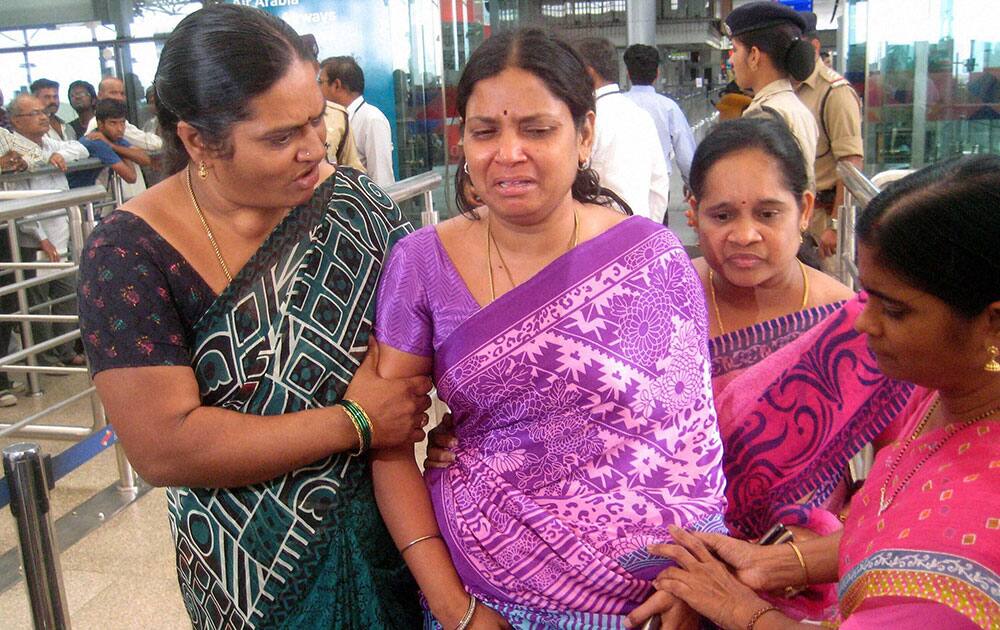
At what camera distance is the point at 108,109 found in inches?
233

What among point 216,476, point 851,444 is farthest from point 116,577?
point 851,444

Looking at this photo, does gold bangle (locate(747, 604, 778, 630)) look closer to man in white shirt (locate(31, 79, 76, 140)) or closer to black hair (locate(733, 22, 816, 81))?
black hair (locate(733, 22, 816, 81))

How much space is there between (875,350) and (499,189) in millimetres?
558

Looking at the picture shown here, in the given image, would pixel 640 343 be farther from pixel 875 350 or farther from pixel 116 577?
pixel 116 577

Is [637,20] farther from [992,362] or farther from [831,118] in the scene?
[992,362]

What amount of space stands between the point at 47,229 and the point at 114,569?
2.98m

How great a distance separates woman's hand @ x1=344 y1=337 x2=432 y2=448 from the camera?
1334mm

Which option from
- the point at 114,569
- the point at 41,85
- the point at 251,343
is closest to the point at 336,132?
the point at 114,569

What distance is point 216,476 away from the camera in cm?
129

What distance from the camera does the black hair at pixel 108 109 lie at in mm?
5871

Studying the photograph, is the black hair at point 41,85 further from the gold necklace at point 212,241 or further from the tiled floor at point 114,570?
the gold necklace at point 212,241

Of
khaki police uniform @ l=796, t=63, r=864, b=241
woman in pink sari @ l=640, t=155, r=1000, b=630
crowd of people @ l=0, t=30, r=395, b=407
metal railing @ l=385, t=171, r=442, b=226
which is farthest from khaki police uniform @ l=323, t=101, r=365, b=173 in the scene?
woman in pink sari @ l=640, t=155, r=1000, b=630

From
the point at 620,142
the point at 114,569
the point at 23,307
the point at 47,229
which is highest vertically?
the point at 620,142

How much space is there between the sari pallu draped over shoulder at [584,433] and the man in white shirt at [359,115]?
4.01m
